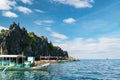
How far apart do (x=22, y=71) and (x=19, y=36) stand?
90.4 metres

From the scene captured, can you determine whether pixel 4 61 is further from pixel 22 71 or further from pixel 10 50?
pixel 10 50

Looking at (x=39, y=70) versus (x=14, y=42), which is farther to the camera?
(x=14, y=42)

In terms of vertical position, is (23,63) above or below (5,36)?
below

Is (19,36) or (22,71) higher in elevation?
(19,36)

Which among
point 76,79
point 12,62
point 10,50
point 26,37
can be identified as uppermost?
point 26,37

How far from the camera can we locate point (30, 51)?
17850cm

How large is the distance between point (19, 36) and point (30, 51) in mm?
19302

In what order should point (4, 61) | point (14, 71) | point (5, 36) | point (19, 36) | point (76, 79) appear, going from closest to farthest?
point (76, 79), point (14, 71), point (4, 61), point (5, 36), point (19, 36)

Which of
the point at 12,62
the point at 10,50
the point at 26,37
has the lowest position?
the point at 12,62

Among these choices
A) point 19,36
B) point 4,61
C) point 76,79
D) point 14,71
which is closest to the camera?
point 76,79

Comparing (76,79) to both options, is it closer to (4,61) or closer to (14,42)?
(4,61)

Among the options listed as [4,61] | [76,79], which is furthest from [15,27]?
[76,79]

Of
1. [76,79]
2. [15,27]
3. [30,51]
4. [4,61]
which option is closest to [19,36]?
[15,27]

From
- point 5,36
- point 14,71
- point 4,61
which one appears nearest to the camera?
point 14,71
